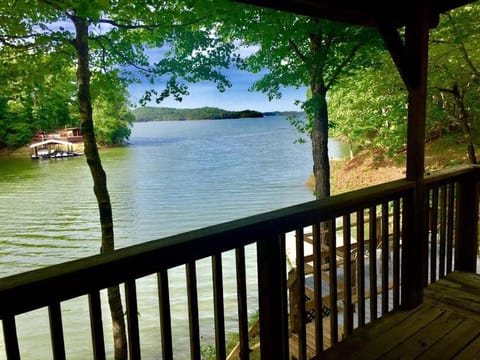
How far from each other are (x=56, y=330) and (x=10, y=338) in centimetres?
13

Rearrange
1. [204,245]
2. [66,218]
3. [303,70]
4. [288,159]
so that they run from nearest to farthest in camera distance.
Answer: [204,245], [303,70], [66,218], [288,159]

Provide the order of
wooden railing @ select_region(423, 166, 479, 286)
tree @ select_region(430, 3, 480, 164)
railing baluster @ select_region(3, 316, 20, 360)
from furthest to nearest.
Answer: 1. tree @ select_region(430, 3, 480, 164)
2. wooden railing @ select_region(423, 166, 479, 286)
3. railing baluster @ select_region(3, 316, 20, 360)

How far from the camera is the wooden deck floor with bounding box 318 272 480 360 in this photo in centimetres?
204

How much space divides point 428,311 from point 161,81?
662 cm

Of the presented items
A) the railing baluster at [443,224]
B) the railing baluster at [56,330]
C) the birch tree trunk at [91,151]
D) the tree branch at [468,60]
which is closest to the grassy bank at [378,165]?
the tree branch at [468,60]

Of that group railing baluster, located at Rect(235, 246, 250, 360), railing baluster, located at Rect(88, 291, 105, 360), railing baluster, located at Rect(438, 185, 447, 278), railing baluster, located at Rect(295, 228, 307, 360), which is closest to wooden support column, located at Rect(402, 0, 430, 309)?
railing baluster, located at Rect(438, 185, 447, 278)

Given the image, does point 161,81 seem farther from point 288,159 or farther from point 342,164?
point 288,159

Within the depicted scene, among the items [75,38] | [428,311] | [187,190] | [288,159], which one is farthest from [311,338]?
[288,159]

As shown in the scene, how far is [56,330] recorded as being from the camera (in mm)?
1130

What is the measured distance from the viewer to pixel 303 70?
24.2 feet

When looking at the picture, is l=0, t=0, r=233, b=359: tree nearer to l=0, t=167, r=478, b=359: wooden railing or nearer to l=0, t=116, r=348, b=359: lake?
l=0, t=116, r=348, b=359: lake

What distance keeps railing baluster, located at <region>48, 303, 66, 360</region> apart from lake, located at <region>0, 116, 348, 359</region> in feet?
→ 22.4

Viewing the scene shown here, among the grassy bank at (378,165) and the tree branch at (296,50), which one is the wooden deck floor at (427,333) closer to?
the tree branch at (296,50)

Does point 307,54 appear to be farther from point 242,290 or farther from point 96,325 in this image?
point 96,325
